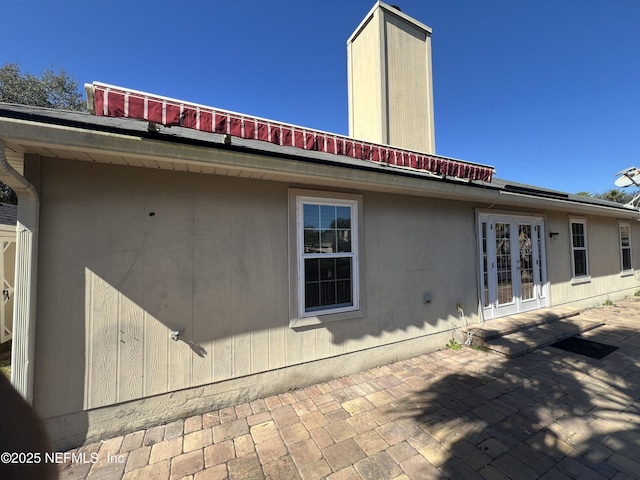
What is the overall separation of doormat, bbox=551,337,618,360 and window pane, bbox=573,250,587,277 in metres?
3.28

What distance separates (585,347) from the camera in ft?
15.4

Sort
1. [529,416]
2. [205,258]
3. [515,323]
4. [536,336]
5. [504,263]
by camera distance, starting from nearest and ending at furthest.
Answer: [529,416], [205,258], [536,336], [515,323], [504,263]

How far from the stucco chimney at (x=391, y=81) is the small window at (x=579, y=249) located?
4.76 metres

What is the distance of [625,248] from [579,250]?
3.64m

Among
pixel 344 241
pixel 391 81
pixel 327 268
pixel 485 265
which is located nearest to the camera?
pixel 327 268

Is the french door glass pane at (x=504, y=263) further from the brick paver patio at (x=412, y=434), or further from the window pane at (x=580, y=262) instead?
the window pane at (x=580, y=262)

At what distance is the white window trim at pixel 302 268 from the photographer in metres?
3.56

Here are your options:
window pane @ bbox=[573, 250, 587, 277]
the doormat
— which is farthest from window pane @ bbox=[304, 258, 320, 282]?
window pane @ bbox=[573, 250, 587, 277]

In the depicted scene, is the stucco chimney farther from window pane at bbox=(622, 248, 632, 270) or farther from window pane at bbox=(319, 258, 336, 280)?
window pane at bbox=(622, 248, 632, 270)

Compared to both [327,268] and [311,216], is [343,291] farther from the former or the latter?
[311,216]

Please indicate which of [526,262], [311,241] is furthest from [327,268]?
[526,262]

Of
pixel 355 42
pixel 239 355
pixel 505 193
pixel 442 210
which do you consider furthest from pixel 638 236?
pixel 239 355

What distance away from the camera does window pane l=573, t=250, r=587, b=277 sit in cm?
734

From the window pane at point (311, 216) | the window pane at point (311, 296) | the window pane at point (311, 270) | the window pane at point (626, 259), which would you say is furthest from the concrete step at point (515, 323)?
the window pane at point (626, 259)
